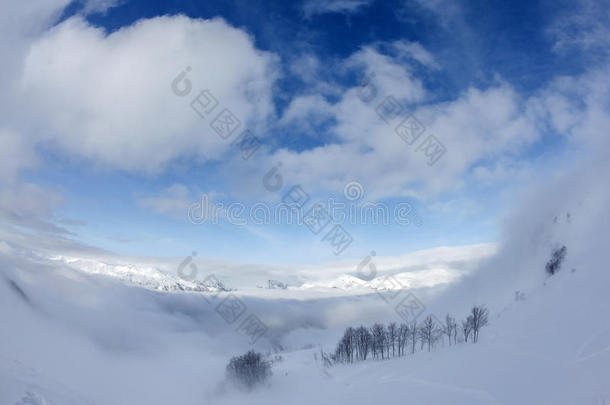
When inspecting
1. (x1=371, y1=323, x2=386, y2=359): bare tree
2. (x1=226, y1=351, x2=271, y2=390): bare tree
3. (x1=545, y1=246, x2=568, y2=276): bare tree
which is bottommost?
(x1=226, y1=351, x2=271, y2=390): bare tree

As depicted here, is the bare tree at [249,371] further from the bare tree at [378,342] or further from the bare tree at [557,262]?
the bare tree at [557,262]

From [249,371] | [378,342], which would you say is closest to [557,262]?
[378,342]

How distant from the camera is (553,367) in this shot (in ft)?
111

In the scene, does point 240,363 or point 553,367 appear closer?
point 553,367

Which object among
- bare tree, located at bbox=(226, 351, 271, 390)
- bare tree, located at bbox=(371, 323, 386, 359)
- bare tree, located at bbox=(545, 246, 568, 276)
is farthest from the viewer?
bare tree, located at bbox=(371, 323, 386, 359)

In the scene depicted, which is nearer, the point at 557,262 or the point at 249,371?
the point at 249,371

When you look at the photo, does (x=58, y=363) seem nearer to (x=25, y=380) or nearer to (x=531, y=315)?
(x=25, y=380)

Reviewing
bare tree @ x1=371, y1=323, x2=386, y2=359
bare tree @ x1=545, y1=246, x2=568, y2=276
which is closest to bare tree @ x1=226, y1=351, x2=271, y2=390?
bare tree @ x1=371, y1=323, x2=386, y2=359

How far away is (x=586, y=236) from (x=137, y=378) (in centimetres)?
21689

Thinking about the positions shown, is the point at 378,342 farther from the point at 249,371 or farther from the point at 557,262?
the point at 557,262

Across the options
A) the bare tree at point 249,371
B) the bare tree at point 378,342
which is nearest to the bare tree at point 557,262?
the bare tree at point 378,342

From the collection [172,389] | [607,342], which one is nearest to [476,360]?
[607,342]

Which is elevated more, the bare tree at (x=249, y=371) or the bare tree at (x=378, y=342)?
the bare tree at (x=378, y=342)

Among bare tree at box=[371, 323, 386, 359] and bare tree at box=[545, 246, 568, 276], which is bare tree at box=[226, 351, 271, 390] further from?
bare tree at box=[545, 246, 568, 276]
